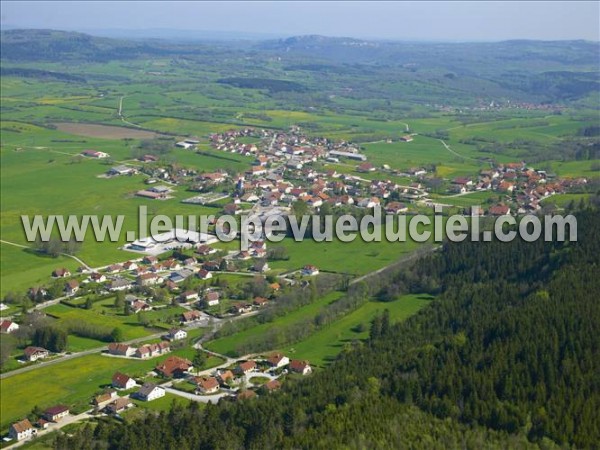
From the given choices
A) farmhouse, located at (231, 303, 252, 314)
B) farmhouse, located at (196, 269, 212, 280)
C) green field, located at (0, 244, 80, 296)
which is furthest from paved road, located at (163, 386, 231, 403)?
green field, located at (0, 244, 80, 296)

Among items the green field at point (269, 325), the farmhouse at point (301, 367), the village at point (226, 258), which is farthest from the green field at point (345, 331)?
the green field at point (269, 325)

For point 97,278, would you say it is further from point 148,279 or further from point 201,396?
point 201,396

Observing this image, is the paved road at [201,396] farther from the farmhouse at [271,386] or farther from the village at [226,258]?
the farmhouse at [271,386]

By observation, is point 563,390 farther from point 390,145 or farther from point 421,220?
point 390,145

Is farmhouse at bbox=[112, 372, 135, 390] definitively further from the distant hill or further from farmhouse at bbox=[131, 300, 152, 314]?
the distant hill

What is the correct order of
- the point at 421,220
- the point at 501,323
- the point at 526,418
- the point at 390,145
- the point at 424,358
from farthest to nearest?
1. the point at 390,145
2. the point at 421,220
3. the point at 501,323
4. the point at 424,358
5. the point at 526,418

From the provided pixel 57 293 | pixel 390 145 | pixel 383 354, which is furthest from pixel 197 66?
pixel 383 354
